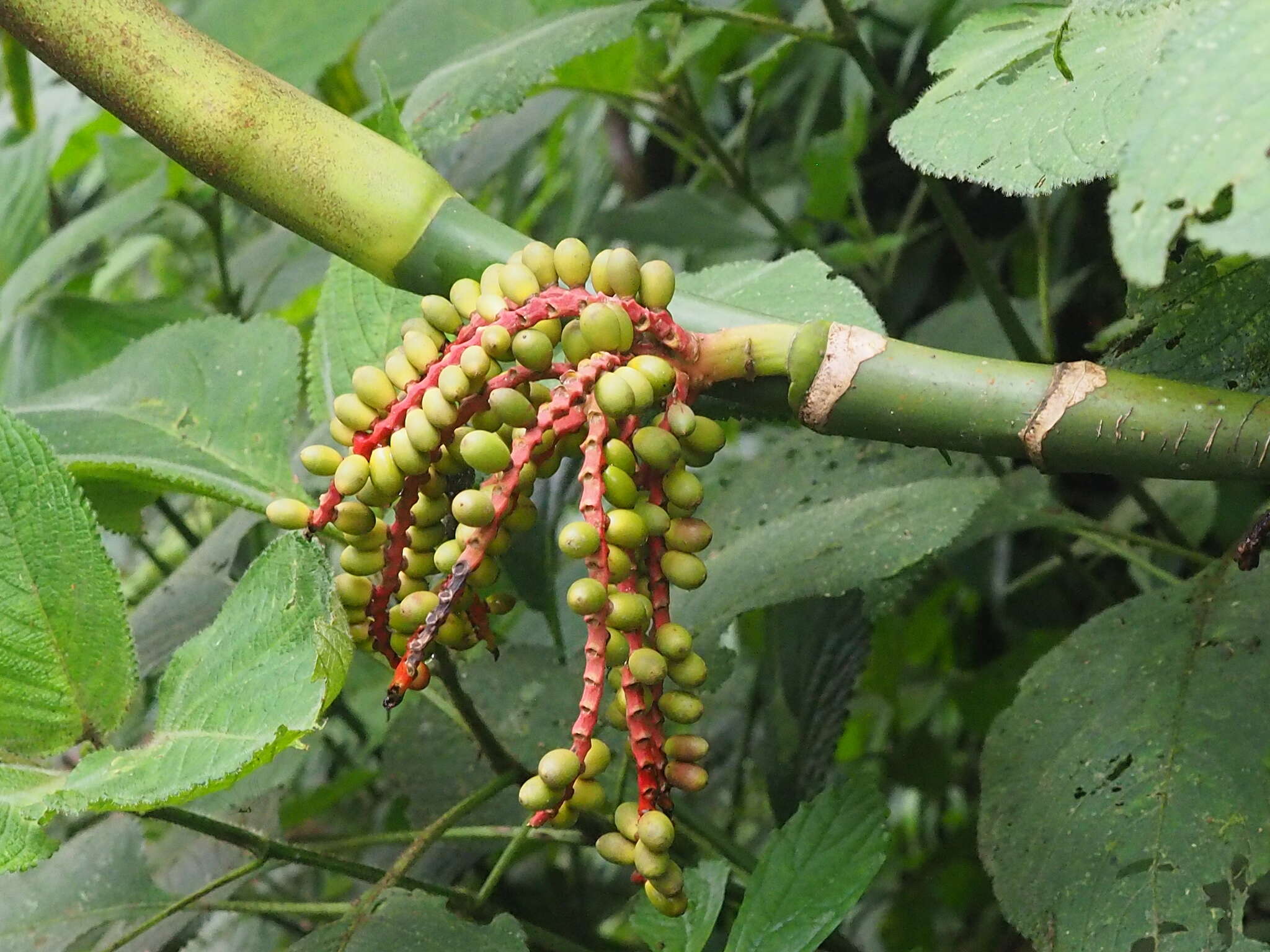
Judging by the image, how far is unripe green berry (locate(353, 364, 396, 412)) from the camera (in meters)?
0.44

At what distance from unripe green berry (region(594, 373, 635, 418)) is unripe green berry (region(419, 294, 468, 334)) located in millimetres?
81

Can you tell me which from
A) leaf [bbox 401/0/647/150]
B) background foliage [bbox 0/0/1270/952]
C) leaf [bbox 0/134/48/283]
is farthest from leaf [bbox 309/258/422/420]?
leaf [bbox 0/134/48/283]

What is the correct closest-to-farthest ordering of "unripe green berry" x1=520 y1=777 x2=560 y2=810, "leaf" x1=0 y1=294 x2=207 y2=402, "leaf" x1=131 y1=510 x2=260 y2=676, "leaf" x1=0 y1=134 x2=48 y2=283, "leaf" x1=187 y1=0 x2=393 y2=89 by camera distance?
"unripe green berry" x1=520 y1=777 x2=560 y2=810 → "leaf" x1=131 y1=510 x2=260 y2=676 → "leaf" x1=187 y1=0 x2=393 y2=89 → "leaf" x1=0 y1=294 x2=207 y2=402 → "leaf" x1=0 y1=134 x2=48 y2=283

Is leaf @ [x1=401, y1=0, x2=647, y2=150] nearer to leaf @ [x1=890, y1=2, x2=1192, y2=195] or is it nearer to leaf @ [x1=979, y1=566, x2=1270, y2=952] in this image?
leaf @ [x1=890, y1=2, x2=1192, y2=195]

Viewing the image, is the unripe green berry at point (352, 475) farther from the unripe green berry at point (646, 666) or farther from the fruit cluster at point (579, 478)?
the unripe green berry at point (646, 666)

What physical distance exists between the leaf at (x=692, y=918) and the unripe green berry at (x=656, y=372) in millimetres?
222

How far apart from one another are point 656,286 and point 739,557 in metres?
0.34

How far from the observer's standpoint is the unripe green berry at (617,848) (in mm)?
422

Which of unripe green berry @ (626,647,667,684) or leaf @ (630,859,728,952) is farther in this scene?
leaf @ (630,859,728,952)

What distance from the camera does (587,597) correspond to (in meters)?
0.38

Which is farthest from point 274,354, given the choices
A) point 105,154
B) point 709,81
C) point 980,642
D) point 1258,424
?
point 980,642

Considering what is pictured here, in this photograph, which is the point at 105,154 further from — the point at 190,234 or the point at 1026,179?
the point at 1026,179

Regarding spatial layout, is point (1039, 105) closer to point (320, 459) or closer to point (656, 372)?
point (656, 372)

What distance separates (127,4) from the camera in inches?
17.1
